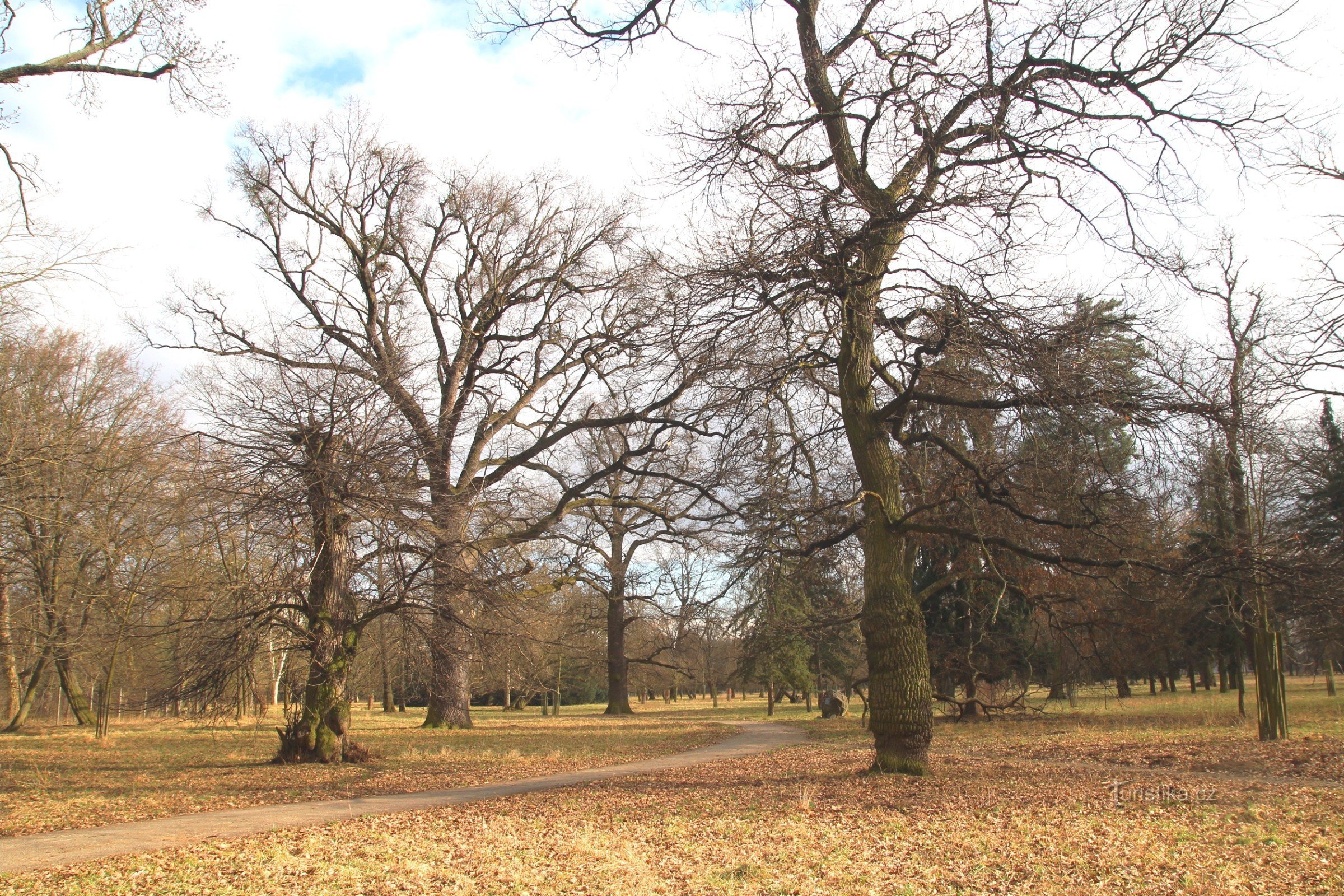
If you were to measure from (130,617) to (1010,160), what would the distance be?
2160 cm

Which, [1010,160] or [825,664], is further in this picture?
[825,664]

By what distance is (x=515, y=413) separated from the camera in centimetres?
2355

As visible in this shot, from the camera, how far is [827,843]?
Result: 740 centimetres

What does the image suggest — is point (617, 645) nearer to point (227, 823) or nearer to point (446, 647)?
point (446, 647)

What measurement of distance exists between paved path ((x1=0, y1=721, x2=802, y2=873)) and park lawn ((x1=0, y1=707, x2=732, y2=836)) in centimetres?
50

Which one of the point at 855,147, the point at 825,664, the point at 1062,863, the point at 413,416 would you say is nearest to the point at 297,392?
the point at 413,416

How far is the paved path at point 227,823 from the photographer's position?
24.7ft

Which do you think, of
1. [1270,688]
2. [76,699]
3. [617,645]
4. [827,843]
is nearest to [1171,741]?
[1270,688]

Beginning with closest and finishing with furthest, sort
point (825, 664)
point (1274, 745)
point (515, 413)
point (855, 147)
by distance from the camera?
point (855, 147), point (1274, 745), point (515, 413), point (825, 664)

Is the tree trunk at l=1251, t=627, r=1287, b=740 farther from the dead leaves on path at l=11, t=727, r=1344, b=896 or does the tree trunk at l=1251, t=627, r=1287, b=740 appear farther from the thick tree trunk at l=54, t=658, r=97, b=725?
the thick tree trunk at l=54, t=658, r=97, b=725

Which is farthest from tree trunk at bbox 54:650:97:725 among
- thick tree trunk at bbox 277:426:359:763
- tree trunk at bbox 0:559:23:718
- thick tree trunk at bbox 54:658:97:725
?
thick tree trunk at bbox 277:426:359:763

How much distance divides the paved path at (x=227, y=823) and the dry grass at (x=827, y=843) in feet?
1.71

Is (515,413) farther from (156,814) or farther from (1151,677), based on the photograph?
(1151,677)

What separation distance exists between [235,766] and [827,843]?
12096 millimetres
